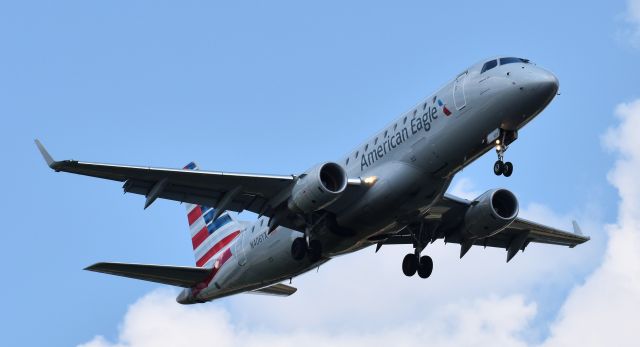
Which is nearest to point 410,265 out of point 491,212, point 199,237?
point 491,212

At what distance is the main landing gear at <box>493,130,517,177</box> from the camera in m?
33.6

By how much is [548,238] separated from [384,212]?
1110 cm

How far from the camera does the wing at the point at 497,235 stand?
39.5 m

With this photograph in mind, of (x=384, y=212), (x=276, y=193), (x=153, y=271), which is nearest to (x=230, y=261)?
(x=153, y=271)

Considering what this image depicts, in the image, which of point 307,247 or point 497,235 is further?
point 497,235

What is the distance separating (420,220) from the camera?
3912 cm

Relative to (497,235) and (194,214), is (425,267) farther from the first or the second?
(194,214)

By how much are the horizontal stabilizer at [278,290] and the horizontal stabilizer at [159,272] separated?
247 centimetres

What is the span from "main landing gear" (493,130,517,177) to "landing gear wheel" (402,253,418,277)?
25.2 feet

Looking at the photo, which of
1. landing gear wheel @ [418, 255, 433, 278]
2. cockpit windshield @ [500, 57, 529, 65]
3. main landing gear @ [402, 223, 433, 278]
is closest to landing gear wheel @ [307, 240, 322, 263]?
main landing gear @ [402, 223, 433, 278]

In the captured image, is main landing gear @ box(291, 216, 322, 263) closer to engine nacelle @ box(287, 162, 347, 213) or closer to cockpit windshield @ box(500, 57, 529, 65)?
engine nacelle @ box(287, 162, 347, 213)

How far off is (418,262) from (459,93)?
27.2ft

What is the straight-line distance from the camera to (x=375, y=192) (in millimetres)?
35094

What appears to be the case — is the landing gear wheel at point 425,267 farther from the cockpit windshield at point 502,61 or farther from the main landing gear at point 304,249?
the cockpit windshield at point 502,61
